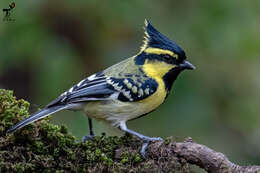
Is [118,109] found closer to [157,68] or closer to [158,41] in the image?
[157,68]

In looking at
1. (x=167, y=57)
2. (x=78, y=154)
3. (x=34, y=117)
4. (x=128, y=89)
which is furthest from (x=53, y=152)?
(x=167, y=57)

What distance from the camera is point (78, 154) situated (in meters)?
4.07

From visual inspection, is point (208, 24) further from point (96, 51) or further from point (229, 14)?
point (96, 51)

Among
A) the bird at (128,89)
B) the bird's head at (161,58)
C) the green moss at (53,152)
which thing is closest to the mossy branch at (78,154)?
the green moss at (53,152)

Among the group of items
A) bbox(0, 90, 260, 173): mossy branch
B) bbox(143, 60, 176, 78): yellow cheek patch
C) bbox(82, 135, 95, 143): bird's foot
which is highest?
bbox(143, 60, 176, 78): yellow cheek patch

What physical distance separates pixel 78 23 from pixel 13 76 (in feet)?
4.22

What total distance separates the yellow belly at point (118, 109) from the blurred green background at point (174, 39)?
0.39m

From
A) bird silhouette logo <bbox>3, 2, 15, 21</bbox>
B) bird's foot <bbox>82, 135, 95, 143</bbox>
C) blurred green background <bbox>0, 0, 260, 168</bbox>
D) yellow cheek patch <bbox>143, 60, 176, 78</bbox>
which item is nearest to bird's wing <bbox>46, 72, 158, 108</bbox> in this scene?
yellow cheek patch <bbox>143, 60, 176, 78</bbox>

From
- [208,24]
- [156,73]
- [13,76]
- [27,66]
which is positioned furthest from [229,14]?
[13,76]

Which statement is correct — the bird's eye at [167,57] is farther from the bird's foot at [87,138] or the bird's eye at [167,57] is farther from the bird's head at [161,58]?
the bird's foot at [87,138]

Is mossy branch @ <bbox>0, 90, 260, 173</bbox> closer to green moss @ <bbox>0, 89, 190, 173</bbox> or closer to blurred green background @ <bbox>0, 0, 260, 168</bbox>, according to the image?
green moss @ <bbox>0, 89, 190, 173</bbox>

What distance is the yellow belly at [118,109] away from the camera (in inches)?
186

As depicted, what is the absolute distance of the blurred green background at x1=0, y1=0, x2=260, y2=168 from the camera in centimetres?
566

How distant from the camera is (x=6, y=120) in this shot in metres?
4.04
